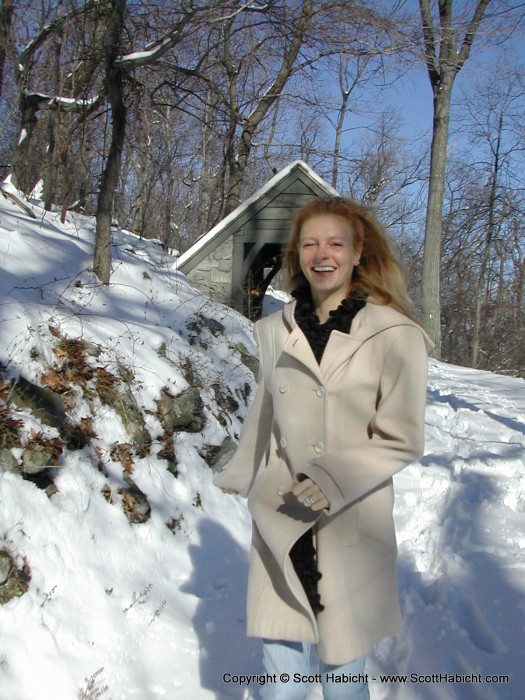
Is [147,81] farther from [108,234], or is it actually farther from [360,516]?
[360,516]

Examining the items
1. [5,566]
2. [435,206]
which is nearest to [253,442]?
[5,566]

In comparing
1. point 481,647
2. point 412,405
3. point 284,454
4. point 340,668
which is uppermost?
point 412,405

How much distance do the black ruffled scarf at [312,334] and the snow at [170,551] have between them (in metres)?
1.11

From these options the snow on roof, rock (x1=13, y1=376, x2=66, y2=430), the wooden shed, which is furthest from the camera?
the wooden shed

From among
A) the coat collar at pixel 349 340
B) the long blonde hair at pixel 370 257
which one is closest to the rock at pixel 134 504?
the coat collar at pixel 349 340

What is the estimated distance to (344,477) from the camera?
5.16 ft

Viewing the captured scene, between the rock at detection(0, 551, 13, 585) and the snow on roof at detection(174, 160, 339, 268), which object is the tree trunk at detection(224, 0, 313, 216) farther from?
the rock at detection(0, 551, 13, 585)

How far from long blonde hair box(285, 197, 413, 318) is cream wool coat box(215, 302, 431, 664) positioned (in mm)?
97

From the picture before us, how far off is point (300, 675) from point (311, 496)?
654mm

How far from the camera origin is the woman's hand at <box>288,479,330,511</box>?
1.57 m

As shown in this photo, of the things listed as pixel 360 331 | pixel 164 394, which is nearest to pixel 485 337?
pixel 164 394

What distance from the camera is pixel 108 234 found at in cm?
617

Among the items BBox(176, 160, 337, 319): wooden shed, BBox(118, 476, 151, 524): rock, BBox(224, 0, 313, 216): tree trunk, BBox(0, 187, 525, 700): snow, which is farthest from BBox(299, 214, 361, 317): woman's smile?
BBox(224, 0, 313, 216): tree trunk

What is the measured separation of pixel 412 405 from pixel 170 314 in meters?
5.02
